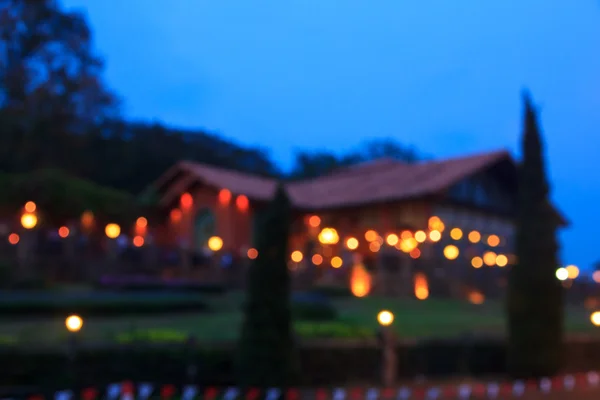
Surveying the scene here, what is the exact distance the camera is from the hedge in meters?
13.1

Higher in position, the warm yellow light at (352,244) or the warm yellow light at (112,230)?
the warm yellow light at (112,230)

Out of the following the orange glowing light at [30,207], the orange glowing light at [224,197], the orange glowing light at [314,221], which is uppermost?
the orange glowing light at [224,197]

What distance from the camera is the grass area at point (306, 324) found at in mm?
9930

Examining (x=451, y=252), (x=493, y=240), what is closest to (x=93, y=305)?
(x=451, y=252)

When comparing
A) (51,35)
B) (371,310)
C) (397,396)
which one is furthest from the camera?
(51,35)

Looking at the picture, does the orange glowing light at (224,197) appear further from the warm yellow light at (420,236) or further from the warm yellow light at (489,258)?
the warm yellow light at (489,258)

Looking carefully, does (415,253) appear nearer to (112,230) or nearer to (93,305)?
(112,230)

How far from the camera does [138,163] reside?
36250 millimetres

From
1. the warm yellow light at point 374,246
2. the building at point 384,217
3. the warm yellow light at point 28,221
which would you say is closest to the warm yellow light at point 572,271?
the building at point 384,217

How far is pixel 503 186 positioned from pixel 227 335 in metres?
19.6

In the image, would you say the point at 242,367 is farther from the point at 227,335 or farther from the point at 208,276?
the point at 208,276

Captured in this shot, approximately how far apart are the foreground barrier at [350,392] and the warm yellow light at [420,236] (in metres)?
13.3

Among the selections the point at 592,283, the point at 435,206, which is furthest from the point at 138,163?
the point at 592,283

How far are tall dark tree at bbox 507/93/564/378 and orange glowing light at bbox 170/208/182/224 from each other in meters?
21.9
